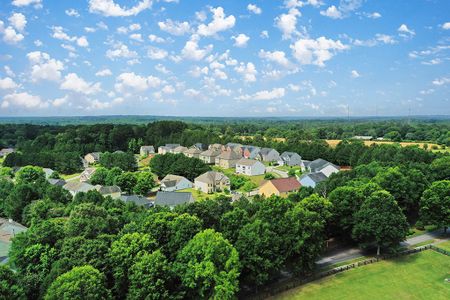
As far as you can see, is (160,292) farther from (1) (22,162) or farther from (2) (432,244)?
(1) (22,162)

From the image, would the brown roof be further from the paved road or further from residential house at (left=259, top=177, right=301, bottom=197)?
the paved road

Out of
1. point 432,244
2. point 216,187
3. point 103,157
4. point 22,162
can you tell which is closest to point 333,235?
point 432,244

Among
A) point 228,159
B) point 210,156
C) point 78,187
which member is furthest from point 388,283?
point 210,156

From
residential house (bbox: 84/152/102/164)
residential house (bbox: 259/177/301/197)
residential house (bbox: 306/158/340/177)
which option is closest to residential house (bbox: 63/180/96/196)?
residential house (bbox: 259/177/301/197)

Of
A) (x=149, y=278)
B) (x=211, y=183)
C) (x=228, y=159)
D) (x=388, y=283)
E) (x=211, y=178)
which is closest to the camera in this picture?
(x=149, y=278)

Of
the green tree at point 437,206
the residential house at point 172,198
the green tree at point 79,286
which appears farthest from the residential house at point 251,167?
the green tree at point 79,286

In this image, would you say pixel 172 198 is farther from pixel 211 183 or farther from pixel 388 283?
pixel 388 283
